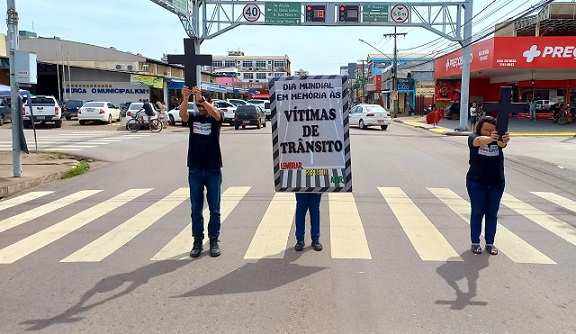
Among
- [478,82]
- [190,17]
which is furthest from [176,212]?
[478,82]

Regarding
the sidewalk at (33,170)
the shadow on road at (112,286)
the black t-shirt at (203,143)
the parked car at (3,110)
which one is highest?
the parked car at (3,110)

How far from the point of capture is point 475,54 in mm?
29828

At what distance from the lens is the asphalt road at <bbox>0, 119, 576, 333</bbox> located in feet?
13.0

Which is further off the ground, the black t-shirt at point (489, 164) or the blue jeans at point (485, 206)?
the black t-shirt at point (489, 164)

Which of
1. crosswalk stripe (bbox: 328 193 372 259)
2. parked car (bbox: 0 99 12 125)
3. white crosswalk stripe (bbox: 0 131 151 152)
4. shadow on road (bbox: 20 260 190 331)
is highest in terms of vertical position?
parked car (bbox: 0 99 12 125)

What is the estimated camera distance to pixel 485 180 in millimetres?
5578

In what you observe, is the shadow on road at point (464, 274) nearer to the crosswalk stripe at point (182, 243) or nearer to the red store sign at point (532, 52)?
the crosswalk stripe at point (182, 243)

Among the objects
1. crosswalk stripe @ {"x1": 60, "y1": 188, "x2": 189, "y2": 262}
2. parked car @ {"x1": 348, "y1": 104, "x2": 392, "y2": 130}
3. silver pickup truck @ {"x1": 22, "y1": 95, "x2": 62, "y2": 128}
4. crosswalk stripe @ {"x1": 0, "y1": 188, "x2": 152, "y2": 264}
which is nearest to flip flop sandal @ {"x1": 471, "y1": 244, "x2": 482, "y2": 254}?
crosswalk stripe @ {"x1": 60, "y1": 188, "x2": 189, "y2": 262}

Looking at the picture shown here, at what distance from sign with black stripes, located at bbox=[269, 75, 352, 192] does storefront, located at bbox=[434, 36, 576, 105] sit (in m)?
24.1

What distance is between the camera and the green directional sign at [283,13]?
2488 cm

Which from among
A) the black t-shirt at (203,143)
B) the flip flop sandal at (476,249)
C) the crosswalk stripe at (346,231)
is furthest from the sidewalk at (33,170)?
the flip flop sandal at (476,249)

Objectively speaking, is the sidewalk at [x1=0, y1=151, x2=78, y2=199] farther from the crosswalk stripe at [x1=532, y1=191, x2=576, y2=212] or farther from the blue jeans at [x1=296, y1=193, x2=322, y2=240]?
the crosswalk stripe at [x1=532, y1=191, x2=576, y2=212]

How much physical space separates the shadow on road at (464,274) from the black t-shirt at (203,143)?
2.74 meters

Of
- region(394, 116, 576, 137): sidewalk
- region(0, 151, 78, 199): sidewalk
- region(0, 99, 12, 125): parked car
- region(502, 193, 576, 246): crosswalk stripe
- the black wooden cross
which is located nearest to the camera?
the black wooden cross
